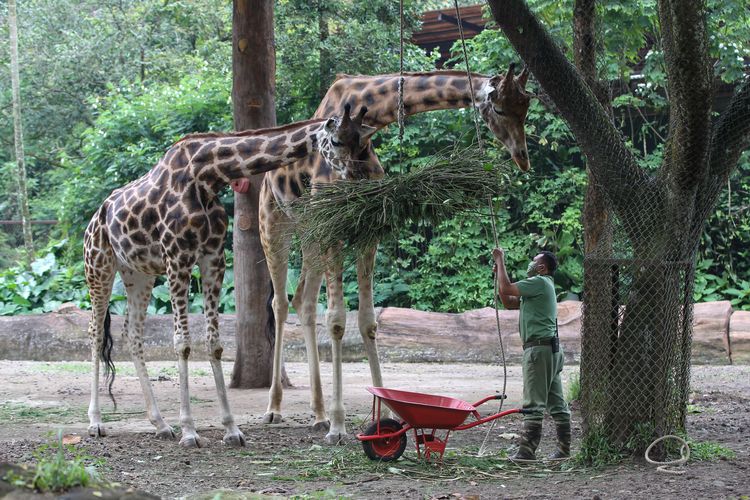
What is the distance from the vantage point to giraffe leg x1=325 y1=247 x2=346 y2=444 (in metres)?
7.64

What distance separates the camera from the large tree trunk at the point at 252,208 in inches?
428

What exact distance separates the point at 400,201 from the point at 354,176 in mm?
826

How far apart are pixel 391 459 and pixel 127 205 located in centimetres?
337

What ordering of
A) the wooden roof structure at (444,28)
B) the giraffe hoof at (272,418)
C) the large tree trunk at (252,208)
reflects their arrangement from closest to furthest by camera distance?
the giraffe hoof at (272,418)
the large tree trunk at (252,208)
the wooden roof structure at (444,28)

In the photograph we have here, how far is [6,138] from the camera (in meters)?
27.5

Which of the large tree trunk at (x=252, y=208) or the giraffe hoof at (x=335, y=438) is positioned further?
the large tree trunk at (x=252, y=208)

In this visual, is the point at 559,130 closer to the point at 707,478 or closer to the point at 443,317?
the point at 443,317

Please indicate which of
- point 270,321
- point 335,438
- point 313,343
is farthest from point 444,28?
point 335,438

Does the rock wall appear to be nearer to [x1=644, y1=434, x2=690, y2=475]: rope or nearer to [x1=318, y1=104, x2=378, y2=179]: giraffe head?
[x1=318, y1=104, x2=378, y2=179]: giraffe head

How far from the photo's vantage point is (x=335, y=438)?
25.0 ft

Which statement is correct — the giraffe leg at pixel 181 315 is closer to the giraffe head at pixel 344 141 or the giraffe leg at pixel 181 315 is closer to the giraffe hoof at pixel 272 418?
the giraffe hoof at pixel 272 418

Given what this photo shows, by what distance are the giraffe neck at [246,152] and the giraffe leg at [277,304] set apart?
0.94 metres

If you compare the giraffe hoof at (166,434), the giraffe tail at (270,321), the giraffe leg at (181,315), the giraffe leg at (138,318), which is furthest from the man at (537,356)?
the giraffe tail at (270,321)

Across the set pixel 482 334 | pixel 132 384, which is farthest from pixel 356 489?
pixel 482 334
